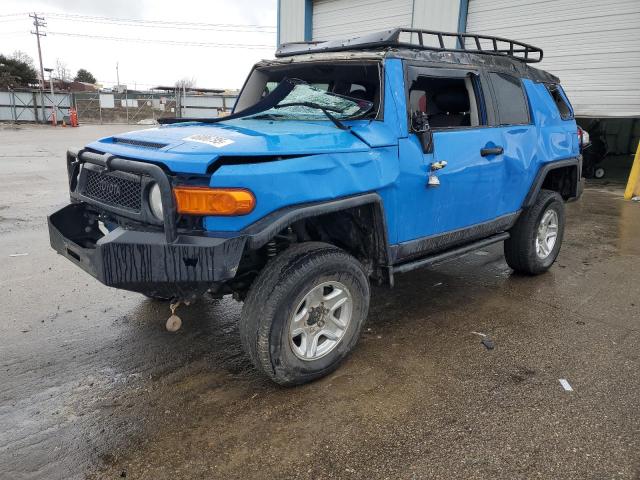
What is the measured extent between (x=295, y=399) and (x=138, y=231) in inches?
50.6

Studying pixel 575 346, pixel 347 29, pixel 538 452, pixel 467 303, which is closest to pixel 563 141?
pixel 467 303

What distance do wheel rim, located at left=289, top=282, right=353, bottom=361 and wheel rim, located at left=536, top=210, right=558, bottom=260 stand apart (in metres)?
2.73

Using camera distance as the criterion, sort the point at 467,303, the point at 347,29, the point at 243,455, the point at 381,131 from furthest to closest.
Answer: the point at 347,29
the point at 467,303
the point at 381,131
the point at 243,455

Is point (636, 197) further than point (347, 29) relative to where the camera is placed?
No

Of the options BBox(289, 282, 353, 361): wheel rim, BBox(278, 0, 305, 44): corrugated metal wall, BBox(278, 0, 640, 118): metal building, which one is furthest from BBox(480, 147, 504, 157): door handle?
BBox(278, 0, 305, 44): corrugated metal wall

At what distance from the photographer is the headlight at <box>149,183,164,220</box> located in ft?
8.86

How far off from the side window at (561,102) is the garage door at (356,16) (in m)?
9.06

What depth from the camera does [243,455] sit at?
2.45m

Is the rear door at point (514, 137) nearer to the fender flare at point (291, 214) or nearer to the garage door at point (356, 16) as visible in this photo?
the fender flare at point (291, 214)

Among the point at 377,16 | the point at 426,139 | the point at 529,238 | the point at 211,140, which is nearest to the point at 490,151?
the point at 426,139

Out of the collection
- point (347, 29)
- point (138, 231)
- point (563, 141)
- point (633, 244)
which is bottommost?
point (633, 244)

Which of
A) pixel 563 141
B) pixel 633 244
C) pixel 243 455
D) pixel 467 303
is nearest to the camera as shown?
pixel 243 455

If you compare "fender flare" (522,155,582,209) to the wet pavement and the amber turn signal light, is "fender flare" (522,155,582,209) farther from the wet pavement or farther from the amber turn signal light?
the amber turn signal light

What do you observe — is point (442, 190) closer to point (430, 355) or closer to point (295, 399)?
point (430, 355)
